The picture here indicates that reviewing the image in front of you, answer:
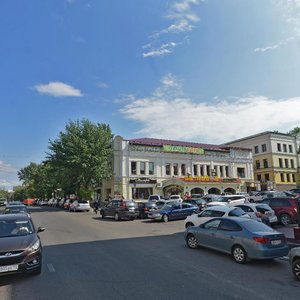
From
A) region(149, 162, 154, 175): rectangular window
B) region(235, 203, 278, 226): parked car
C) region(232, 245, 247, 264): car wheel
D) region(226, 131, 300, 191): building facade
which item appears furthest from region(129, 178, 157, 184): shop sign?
region(232, 245, 247, 264): car wheel

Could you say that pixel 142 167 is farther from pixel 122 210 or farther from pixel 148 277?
pixel 148 277

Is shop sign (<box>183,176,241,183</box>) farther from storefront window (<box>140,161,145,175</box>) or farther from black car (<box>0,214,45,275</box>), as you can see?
black car (<box>0,214,45,275</box>)

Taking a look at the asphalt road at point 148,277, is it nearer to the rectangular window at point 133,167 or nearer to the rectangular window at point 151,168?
the rectangular window at point 133,167

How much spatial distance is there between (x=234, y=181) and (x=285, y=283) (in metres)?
46.5

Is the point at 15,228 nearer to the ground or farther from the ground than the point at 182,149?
nearer to the ground

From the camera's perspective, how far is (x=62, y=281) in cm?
756

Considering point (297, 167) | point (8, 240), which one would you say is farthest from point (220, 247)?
point (297, 167)

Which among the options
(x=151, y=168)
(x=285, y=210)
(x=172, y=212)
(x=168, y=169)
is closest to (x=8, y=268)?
(x=285, y=210)

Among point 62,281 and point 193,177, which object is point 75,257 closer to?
point 62,281

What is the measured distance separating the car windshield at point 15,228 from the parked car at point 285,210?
53.6 feet

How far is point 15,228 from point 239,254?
21.9 ft

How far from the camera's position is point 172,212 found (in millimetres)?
24031

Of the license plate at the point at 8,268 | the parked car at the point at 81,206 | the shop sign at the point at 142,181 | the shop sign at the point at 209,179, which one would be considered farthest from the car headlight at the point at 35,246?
the shop sign at the point at 209,179

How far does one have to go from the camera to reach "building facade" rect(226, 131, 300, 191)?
6234 cm
